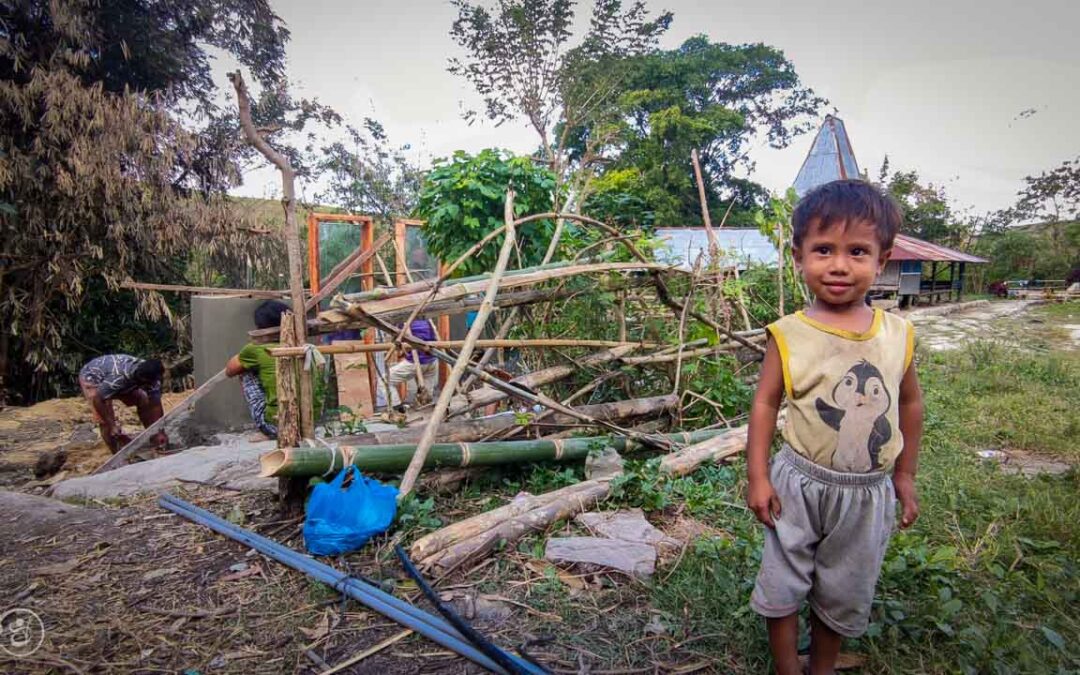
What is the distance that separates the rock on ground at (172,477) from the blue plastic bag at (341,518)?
1.08 meters

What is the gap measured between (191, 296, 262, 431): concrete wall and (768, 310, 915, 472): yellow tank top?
20.1 feet

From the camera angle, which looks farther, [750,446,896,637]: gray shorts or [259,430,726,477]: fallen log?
Answer: [259,430,726,477]: fallen log

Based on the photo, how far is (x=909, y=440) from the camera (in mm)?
1677

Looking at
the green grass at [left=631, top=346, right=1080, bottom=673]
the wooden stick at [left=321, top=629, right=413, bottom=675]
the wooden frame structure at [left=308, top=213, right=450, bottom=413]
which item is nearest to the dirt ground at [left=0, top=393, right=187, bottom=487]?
the wooden frame structure at [left=308, top=213, right=450, bottom=413]

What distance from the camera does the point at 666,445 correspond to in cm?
380

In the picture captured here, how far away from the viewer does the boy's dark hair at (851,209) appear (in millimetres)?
1498

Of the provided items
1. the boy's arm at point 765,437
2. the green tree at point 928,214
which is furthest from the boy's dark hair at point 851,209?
the green tree at point 928,214

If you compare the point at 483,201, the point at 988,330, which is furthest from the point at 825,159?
the point at 483,201

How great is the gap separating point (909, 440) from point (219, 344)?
21.2 ft

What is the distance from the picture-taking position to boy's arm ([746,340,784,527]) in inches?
63.4

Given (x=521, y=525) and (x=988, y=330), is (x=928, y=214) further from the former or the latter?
(x=521, y=525)

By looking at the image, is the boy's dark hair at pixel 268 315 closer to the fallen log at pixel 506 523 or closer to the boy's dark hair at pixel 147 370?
the boy's dark hair at pixel 147 370

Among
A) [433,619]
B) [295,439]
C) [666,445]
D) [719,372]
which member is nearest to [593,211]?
[719,372]

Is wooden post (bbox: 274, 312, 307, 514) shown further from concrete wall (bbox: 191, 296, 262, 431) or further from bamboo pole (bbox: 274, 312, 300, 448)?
concrete wall (bbox: 191, 296, 262, 431)
